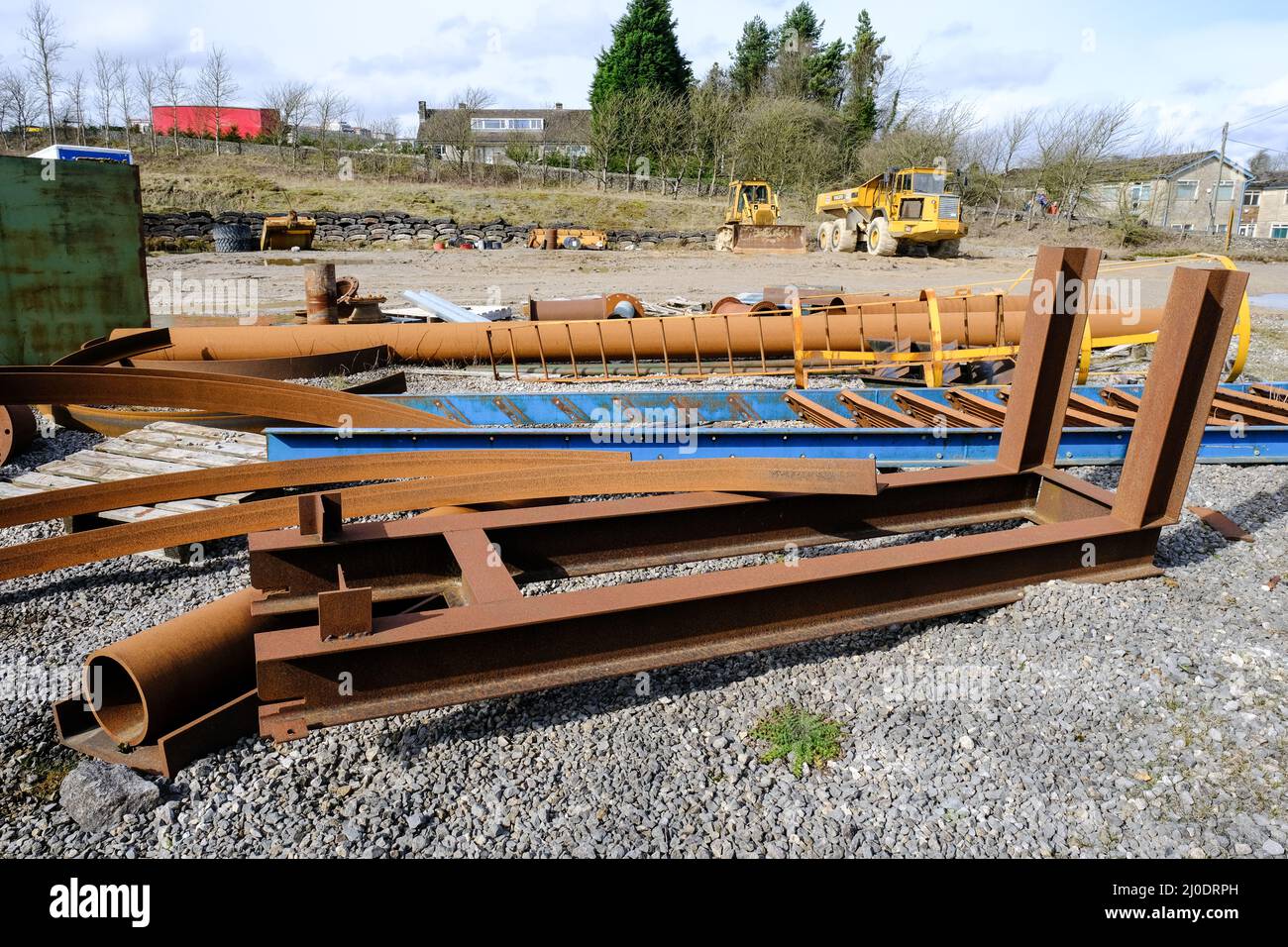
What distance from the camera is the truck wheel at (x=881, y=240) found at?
24.8 meters

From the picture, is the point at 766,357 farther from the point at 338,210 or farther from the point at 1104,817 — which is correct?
the point at 338,210

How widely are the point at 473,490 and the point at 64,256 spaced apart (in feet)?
21.6

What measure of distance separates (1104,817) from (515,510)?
7.51 feet

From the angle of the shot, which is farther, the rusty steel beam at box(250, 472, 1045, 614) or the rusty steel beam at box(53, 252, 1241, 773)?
the rusty steel beam at box(250, 472, 1045, 614)

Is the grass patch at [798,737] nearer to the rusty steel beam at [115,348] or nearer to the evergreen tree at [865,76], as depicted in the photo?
the rusty steel beam at [115,348]

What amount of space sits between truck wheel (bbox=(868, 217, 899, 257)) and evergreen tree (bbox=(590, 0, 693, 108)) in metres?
26.0

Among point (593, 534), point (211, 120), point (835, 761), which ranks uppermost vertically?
point (211, 120)

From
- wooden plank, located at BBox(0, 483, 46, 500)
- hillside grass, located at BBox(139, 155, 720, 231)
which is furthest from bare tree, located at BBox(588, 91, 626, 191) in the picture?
wooden plank, located at BBox(0, 483, 46, 500)

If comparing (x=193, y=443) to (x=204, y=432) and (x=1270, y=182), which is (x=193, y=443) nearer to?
(x=204, y=432)

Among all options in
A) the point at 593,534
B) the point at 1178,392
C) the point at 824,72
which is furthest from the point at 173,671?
the point at 824,72

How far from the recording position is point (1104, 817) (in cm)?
249

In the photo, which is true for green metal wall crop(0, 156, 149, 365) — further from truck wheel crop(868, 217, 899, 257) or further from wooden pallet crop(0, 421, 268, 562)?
truck wheel crop(868, 217, 899, 257)

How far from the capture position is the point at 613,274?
20141mm

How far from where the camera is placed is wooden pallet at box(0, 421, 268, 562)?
471 centimetres
